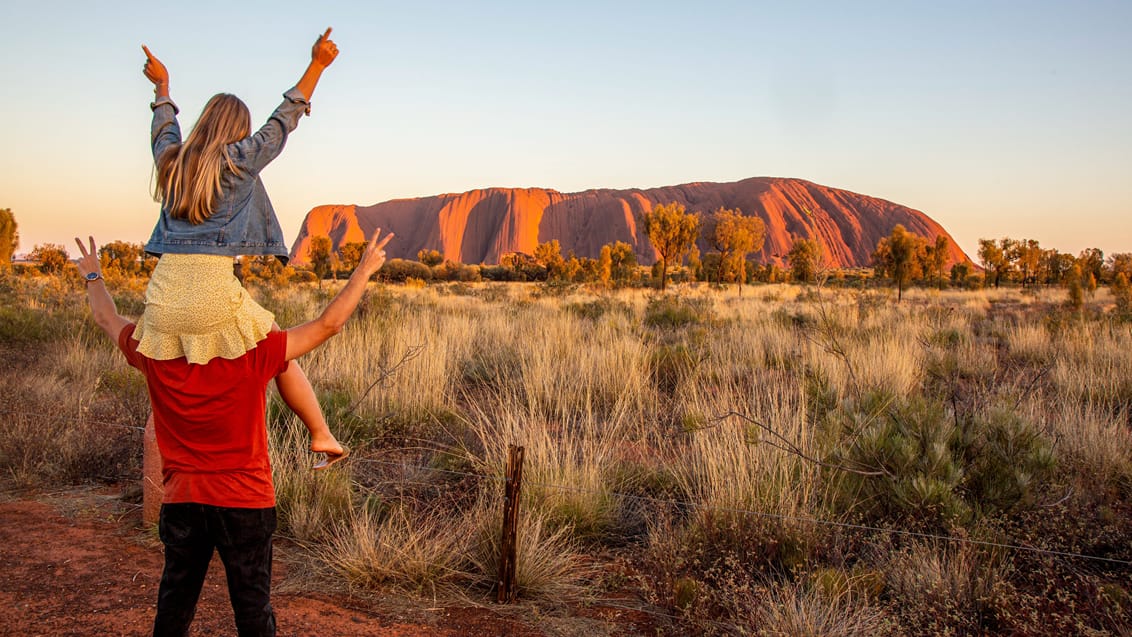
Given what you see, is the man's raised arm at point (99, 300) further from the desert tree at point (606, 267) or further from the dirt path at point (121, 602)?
the desert tree at point (606, 267)

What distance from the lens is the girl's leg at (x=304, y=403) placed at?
84.3 inches

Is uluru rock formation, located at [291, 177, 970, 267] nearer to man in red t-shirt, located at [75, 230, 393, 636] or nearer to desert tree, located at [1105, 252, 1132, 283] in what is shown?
desert tree, located at [1105, 252, 1132, 283]

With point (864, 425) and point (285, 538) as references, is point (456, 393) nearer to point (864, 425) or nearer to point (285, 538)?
point (285, 538)

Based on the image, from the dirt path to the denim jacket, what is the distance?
2.00m

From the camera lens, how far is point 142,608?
3.37 metres

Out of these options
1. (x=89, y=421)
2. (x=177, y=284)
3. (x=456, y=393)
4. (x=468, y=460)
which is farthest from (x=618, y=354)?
(x=177, y=284)

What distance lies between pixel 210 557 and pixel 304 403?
503 millimetres

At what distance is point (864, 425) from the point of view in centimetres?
506

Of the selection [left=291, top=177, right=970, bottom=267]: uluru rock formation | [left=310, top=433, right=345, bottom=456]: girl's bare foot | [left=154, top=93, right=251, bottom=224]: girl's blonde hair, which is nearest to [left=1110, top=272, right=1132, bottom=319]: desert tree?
[left=310, top=433, right=345, bottom=456]: girl's bare foot

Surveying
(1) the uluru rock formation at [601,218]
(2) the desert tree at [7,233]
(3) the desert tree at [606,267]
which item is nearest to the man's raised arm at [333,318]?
(3) the desert tree at [606,267]

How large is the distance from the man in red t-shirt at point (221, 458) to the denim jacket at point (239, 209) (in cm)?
26

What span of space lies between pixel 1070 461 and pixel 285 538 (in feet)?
17.5

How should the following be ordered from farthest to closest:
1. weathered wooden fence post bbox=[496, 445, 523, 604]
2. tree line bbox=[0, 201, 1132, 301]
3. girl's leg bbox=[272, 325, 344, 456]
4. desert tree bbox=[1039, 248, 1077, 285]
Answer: desert tree bbox=[1039, 248, 1077, 285], tree line bbox=[0, 201, 1132, 301], weathered wooden fence post bbox=[496, 445, 523, 604], girl's leg bbox=[272, 325, 344, 456]

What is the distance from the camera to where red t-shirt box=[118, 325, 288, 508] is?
1982mm
